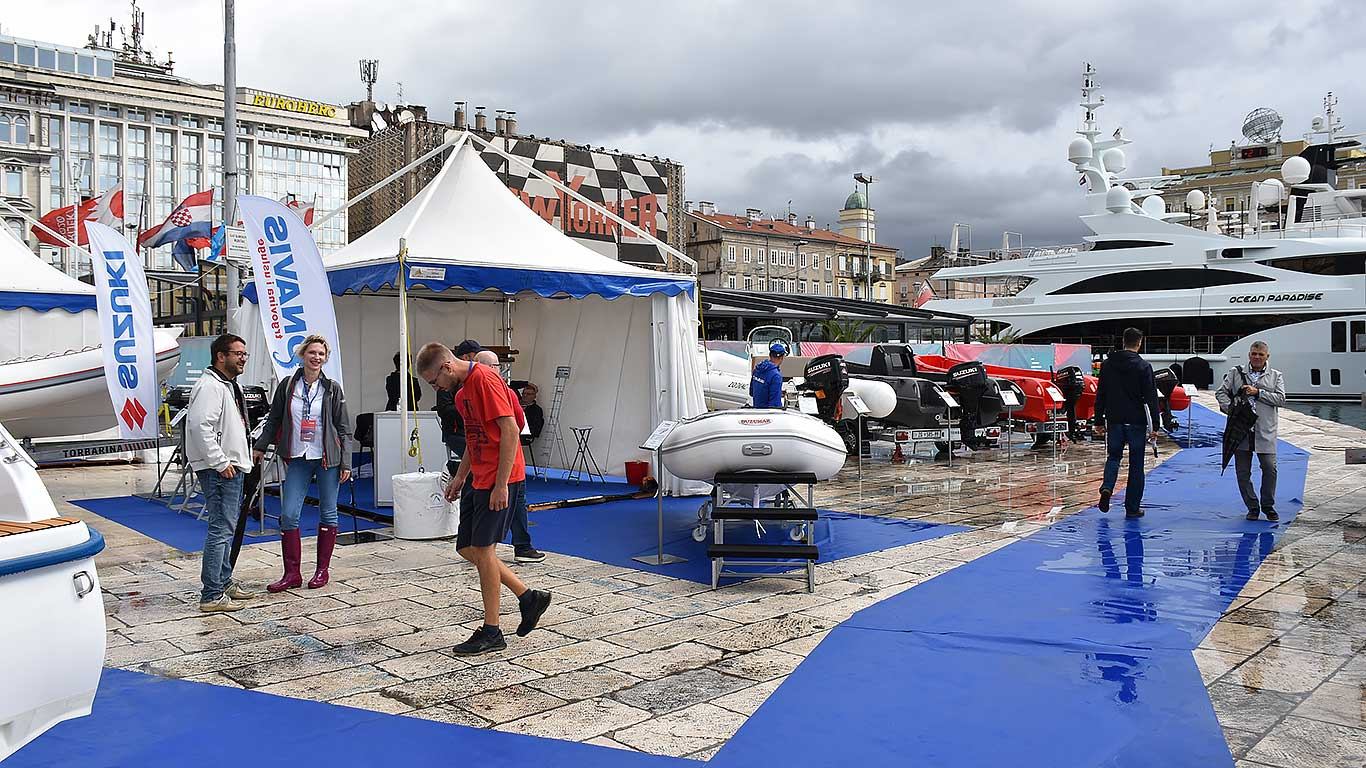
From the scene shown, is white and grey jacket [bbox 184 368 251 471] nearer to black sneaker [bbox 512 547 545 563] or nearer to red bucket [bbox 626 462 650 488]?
black sneaker [bbox 512 547 545 563]

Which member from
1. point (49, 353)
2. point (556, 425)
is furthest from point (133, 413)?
point (49, 353)

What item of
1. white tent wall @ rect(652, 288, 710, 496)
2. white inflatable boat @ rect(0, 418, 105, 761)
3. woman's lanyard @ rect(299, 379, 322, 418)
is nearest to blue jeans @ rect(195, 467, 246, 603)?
woman's lanyard @ rect(299, 379, 322, 418)

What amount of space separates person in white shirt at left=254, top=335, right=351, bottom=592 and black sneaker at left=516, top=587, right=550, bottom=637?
1.83 metres

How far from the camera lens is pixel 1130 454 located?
9195 millimetres

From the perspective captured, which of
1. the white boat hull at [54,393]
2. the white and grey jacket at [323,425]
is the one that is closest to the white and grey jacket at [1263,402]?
the white and grey jacket at [323,425]

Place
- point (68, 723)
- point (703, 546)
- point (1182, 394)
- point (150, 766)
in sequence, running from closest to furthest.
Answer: point (150, 766) < point (68, 723) < point (703, 546) < point (1182, 394)

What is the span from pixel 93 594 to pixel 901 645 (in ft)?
12.3

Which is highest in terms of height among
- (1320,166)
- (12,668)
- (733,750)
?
(1320,166)

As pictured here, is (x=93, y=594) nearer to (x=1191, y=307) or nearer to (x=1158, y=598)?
(x=1158, y=598)

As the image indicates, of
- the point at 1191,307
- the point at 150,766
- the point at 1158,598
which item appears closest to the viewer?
→ the point at 150,766

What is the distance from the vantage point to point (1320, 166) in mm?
42375

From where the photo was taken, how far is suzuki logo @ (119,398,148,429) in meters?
8.96

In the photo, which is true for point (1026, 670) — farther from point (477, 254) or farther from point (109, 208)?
point (109, 208)

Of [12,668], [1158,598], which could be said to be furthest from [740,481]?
[12,668]
